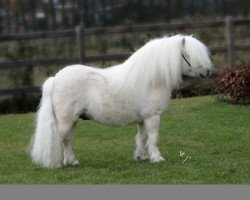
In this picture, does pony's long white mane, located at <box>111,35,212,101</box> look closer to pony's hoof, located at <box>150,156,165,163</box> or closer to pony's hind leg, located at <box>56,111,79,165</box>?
pony's hind leg, located at <box>56,111,79,165</box>

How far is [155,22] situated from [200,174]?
959 cm

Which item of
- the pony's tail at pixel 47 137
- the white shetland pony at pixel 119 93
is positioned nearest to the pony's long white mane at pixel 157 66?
the white shetland pony at pixel 119 93

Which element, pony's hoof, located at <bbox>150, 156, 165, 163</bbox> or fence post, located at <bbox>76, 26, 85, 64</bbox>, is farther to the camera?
fence post, located at <bbox>76, 26, 85, 64</bbox>

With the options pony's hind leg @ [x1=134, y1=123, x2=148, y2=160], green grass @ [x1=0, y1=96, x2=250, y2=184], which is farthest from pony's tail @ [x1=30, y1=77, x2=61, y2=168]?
pony's hind leg @ [x1=134, y1=123, x2=148, y2=160]

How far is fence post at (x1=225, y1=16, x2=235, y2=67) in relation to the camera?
15.6 m

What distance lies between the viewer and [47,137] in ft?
24.9

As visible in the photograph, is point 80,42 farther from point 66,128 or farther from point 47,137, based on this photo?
point 47,137

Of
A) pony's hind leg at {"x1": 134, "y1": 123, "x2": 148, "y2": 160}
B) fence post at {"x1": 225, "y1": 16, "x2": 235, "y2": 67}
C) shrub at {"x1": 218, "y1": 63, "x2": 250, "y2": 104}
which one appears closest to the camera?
pony's hind leg at {"x1": 134, "y1": 123, "x2": 148, "y2": 160}

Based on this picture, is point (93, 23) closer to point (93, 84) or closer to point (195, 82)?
point (195, 82)

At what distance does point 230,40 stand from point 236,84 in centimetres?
336

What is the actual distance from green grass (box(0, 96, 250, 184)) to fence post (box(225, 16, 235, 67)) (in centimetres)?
309

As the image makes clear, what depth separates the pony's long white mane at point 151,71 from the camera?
7.66 m

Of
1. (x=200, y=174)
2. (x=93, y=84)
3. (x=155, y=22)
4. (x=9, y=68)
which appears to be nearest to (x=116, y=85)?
(x=93, y=84)

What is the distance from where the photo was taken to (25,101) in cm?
1540
